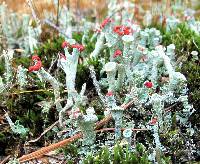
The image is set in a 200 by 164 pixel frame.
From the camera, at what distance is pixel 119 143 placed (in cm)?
203

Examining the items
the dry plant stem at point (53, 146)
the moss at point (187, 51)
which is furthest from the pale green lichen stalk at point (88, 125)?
the moss at point (187, 51)

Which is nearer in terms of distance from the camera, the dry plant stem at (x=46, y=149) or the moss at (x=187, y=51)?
the dry plant stem at (x=46, y=149)

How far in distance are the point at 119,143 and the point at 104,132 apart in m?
0.16

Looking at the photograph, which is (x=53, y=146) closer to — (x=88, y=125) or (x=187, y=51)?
(x=88, y=125)

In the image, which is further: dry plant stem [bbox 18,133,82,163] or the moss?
the moss

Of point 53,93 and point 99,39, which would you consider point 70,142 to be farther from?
point 99,39

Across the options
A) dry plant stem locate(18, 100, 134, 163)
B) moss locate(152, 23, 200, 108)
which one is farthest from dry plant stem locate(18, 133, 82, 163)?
moss locate(152, 23, 200, 108)

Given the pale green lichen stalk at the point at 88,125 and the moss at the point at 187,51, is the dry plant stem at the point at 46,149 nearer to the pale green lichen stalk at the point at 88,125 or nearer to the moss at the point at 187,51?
the pale green lichen stalk at the point at 88,125

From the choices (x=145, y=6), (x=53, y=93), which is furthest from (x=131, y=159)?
(x=145, y=6)

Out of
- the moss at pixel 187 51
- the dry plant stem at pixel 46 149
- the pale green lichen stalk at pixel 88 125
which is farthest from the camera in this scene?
the moss at pixel 187 51

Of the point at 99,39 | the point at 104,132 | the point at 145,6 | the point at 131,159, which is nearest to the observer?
the point at 131,159

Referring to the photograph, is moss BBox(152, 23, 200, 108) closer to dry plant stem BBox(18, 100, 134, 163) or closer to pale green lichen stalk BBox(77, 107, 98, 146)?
dry plant stem BBox(18, 100, 134, 163)

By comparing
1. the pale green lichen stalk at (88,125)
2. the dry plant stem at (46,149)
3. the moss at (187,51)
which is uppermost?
the moss at (187,51)

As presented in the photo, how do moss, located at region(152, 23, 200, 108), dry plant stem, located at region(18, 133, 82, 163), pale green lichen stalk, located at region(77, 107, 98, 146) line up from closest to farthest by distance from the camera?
1. pale green lichen stalk, located at region(77, 107, 98, 146)
2. dry plant stem, located at region(18, 133, 82, 163)
3. moss, located at region(152, 23, 200, 108)
